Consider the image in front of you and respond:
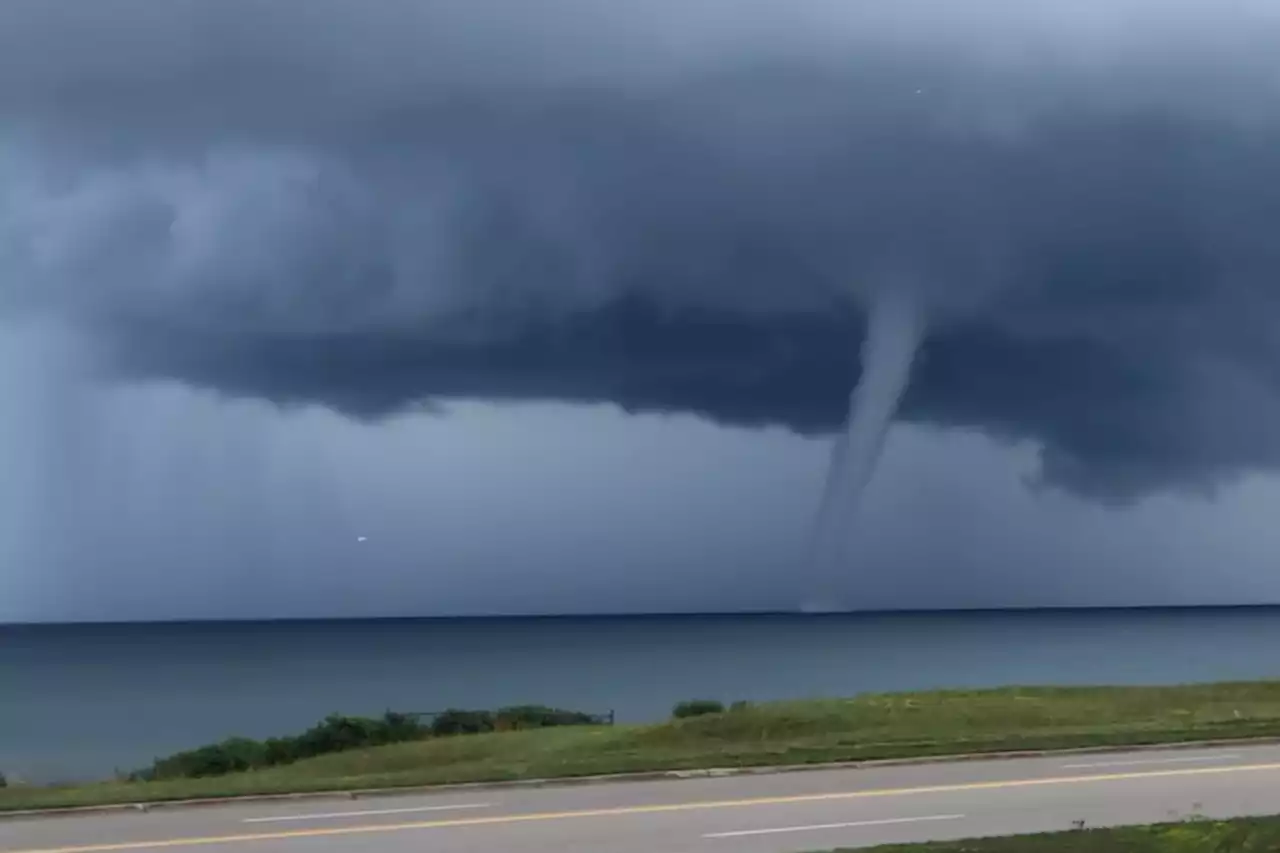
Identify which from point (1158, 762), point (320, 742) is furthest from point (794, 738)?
point (320, 742)

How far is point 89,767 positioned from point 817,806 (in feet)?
132

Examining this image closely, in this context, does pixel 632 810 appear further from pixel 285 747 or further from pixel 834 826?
pixel 285 747

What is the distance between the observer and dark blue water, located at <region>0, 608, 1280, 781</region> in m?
73.8

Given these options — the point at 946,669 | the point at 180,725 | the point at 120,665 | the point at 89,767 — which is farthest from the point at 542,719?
the point at 120,665

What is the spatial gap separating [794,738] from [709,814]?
998 cm

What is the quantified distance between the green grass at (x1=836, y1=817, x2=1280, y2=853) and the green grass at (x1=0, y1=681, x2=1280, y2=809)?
7.52m

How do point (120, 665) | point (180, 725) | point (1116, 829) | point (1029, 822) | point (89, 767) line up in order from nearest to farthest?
point (1116, 829) < point (1029, 822) < point (89, 767) < point (180, 725) < point (120, 665)

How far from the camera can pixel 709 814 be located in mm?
19141

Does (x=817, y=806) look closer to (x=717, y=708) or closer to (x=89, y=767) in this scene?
(x=717, y=708)

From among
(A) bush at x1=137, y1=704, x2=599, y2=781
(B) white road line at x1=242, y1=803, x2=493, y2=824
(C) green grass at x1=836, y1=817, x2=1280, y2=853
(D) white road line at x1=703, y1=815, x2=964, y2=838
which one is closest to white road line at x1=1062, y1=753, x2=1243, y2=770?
(D) white road line at x1=703, y1=815, x2=964, y2=838

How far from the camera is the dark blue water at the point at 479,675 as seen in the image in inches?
2904

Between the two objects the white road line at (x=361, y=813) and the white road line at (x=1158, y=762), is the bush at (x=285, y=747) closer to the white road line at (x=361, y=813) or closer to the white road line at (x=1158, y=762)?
the white road line at (x=361, y=813)

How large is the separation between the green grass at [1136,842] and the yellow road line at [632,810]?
4.24 meters

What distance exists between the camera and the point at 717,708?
39.5m
